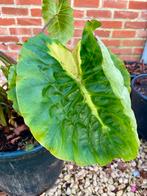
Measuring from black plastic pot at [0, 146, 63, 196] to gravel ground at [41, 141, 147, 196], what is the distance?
0.28 feet

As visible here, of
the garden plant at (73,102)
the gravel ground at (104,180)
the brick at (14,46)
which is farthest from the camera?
the brick at (14,46)

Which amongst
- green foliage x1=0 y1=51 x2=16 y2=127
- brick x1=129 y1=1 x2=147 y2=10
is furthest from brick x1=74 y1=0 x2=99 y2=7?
green foliage x1=0 y1=51 x2=16 y2=127

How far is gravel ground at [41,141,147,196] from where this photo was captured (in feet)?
4.70

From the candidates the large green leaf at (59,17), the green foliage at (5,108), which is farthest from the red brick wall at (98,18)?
the green foliage at (5,108)

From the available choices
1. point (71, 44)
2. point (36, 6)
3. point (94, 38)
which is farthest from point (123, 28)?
point (94, 38)

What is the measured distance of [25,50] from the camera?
84 cm

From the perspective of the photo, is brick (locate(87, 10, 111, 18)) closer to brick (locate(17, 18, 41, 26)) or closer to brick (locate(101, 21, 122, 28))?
brick (locate(101, 21, 122, 28))

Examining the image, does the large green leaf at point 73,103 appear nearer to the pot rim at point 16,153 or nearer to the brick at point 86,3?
the pot rim at point 16,153

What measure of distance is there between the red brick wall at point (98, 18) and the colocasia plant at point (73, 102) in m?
1.00

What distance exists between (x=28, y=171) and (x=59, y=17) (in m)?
0.68

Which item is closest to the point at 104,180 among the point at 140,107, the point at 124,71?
the point at 140,107

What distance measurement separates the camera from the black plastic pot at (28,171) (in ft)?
3.64

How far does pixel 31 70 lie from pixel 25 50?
2.8 inches

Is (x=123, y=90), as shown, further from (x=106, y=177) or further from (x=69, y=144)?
(x=106, y=177)
